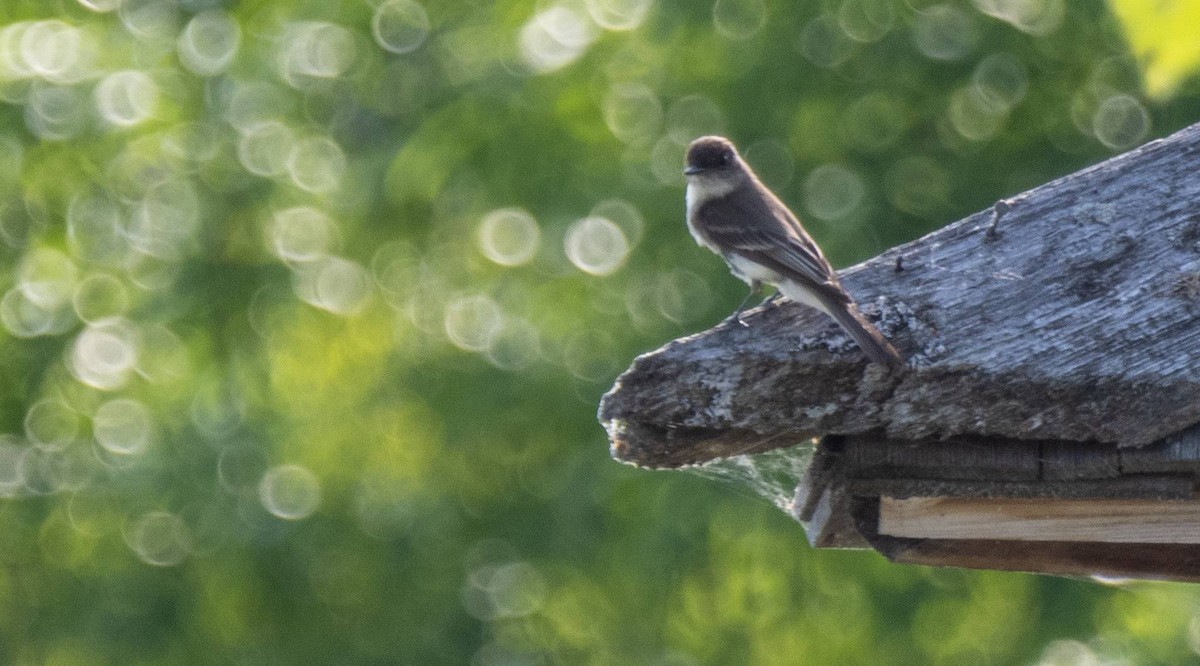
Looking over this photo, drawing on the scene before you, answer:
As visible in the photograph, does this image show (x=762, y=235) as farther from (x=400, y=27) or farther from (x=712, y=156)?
(x=400, y=27)

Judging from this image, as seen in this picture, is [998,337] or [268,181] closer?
[998,337]

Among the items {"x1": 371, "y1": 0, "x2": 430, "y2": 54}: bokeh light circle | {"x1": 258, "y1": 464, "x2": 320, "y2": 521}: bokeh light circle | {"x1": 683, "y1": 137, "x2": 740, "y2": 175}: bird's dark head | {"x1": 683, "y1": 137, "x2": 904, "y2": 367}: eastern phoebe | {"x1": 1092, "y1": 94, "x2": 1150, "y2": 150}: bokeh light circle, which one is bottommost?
{"x1": 258, "y1": 464, "x2": 320, "y2": 521}: bokeh light circle

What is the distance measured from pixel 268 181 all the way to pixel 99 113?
5.00ft

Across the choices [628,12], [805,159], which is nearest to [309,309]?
[628,12]

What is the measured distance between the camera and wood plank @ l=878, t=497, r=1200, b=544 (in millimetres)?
3654

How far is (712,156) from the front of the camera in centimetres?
604

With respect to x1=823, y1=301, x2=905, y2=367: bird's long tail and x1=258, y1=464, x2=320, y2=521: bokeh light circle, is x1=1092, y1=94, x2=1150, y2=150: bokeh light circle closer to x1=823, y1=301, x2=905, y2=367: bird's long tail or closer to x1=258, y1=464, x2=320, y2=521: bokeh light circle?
x1=258, y1=464, x2=320, y2=521: bokeh light circle

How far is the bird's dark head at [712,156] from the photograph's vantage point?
5973mm

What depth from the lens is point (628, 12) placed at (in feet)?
33.5

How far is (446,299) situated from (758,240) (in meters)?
6.02

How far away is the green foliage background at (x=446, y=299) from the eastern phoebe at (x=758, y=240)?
288 cm

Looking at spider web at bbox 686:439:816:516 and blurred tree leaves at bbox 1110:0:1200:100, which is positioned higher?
blurred tree leaves at bbox 1110:0:1200:100

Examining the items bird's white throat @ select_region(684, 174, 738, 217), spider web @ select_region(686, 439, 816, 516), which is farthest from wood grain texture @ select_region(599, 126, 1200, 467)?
bird's white throat @ select_region(684, 174, 738, 217)

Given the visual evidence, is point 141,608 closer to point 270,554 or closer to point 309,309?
point 270,554
